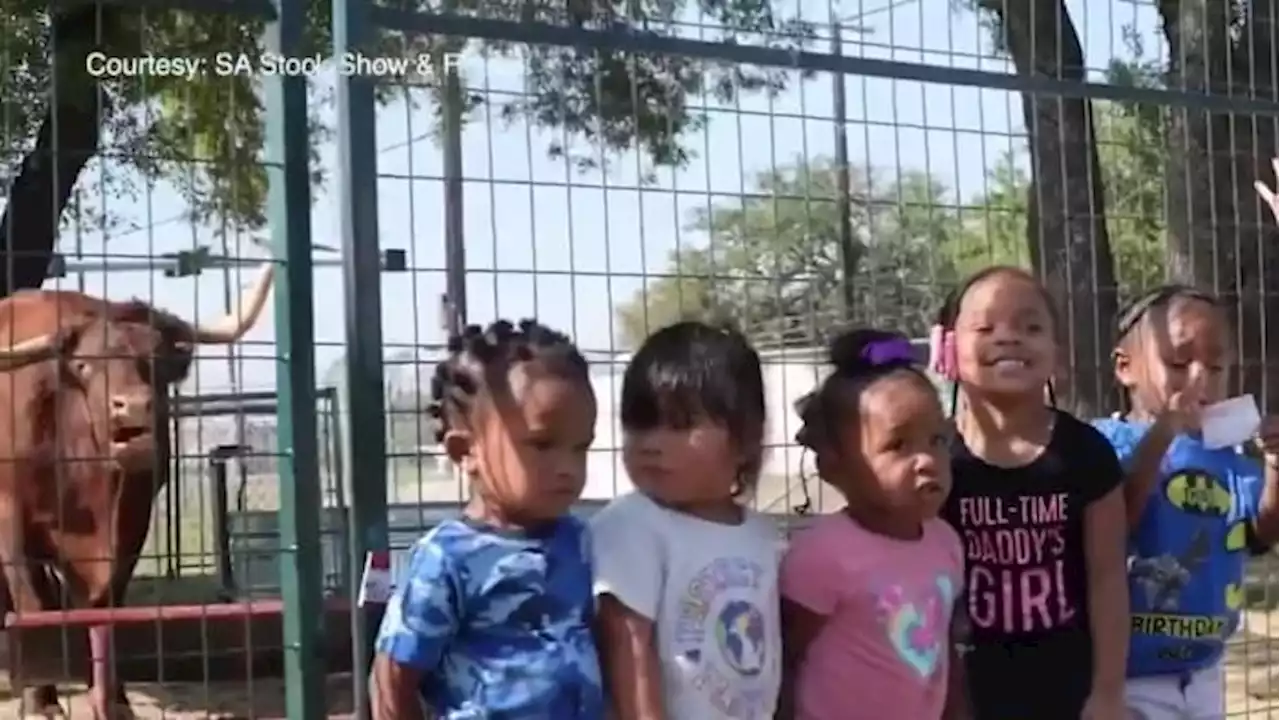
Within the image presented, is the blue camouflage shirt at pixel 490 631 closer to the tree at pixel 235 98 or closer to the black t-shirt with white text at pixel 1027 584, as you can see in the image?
the black t-shirt with white text at pixel 1027 584

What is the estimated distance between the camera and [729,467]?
3.13 meters

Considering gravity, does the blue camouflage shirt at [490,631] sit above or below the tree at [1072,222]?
below

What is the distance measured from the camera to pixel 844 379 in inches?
134

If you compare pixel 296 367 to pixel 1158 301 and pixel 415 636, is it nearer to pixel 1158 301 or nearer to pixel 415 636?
pixel 415 636

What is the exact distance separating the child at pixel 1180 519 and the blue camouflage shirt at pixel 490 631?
1.45 m

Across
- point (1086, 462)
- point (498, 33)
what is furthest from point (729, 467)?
point (498, 33)

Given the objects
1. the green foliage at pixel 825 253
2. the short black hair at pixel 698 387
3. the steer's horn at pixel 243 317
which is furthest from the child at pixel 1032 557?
the steer's horn at pixel 243 317

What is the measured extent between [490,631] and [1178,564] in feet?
5.61

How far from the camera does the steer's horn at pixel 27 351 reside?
6.05 metres

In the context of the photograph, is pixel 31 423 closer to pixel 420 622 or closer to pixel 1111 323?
pixel 1111 323

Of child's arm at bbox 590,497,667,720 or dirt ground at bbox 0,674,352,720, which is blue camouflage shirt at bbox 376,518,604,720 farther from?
dirt ground at bbox 0,674,352,720

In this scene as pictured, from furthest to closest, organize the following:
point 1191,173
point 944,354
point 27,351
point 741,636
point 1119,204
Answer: point 27,351, point 1119,204, point 1191,173, point 944,354, point 741,636

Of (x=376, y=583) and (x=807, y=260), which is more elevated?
(x=807, y=260)

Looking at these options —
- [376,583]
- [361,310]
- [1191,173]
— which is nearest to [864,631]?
[376,583]
